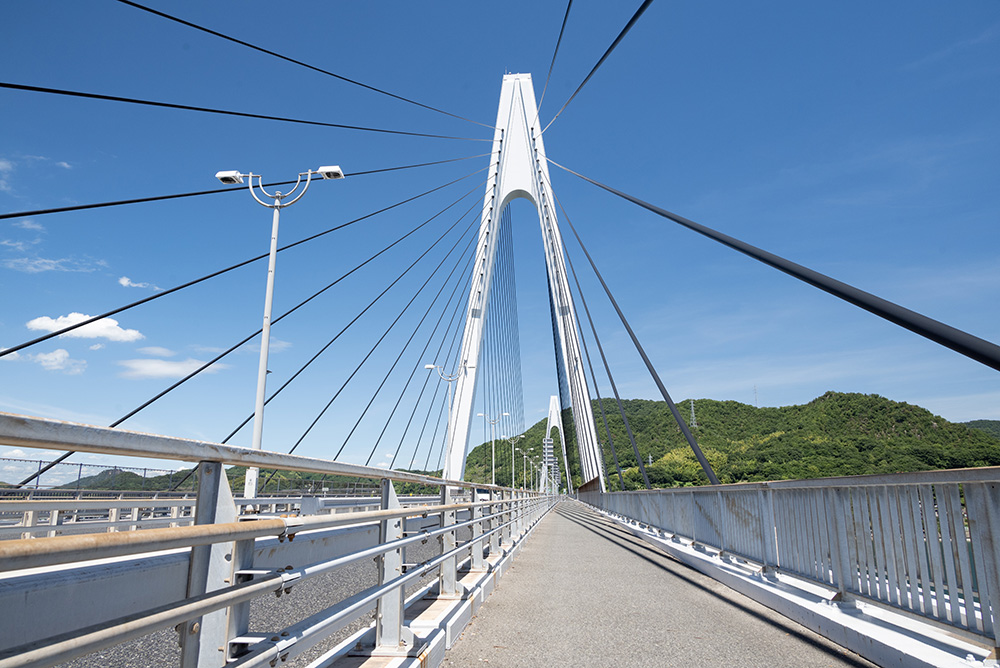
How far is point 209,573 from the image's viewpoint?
193cm

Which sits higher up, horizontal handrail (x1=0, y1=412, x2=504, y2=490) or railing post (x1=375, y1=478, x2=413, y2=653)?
horizontal handrail (x1=0, y1=412, x2=504, y2=490)

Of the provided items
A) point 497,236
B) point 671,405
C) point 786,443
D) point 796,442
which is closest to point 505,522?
point 671,405

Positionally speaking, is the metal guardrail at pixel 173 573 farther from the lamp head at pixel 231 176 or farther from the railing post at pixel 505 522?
the lamp head at pixel 231 176

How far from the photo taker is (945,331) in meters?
4.12

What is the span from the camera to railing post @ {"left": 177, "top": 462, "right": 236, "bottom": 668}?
1854 millimetres

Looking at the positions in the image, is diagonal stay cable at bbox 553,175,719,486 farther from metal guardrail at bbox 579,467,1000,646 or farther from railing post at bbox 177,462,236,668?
railing post at bbox 177,462,236,668

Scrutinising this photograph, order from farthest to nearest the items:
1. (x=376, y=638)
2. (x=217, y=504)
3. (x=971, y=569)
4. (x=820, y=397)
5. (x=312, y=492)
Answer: (x=820, y=397), (x=312, y=492), (x=971, y=569), (x=376, y=638), (x=217, y=504)

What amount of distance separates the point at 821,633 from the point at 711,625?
31.1 inches

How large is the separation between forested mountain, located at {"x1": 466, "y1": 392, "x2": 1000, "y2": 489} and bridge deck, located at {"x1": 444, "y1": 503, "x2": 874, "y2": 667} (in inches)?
1027

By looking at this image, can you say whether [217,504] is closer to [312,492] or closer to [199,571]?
[199,571]

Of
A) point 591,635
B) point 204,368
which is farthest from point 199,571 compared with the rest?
point 204,368

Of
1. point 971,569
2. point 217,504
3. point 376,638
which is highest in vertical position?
point 217,504

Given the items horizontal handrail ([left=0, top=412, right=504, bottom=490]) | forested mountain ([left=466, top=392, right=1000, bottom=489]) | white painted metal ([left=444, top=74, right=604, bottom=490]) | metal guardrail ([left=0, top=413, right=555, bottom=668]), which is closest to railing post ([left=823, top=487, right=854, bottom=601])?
metal guardrail ([left=0, top=413, right=555, bottom=668])

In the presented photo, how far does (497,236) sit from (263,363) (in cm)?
1267
